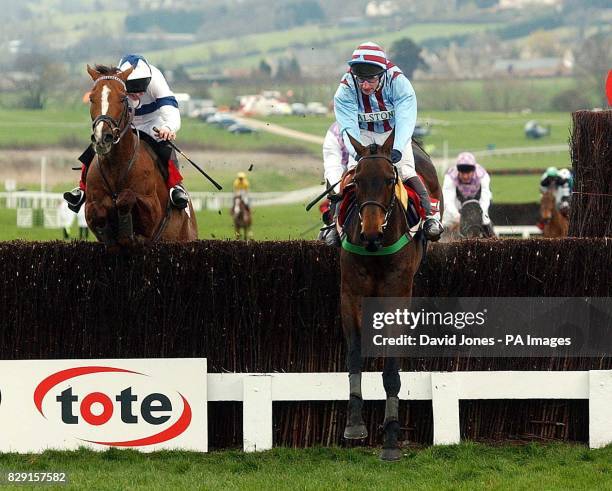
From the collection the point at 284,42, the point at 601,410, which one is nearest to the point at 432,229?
the point at 601,410

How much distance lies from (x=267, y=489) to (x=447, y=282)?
6.32ft

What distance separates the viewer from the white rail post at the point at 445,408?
23.8 feet

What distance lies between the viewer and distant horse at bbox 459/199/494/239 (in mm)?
11492

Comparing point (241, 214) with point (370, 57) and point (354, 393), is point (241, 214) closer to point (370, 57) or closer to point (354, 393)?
point (370, 57)

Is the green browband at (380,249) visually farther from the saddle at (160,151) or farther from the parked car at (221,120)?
the parked car at (221,120)

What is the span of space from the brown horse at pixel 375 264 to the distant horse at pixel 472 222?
4425 mm

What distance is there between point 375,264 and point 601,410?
5.14 feet

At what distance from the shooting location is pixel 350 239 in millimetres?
6984

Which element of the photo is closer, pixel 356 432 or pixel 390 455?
pixel 356 432

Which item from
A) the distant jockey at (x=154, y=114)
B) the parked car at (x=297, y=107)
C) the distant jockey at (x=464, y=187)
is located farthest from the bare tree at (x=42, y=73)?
the distant jockey at (x=154, y=114)

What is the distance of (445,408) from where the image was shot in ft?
23.8

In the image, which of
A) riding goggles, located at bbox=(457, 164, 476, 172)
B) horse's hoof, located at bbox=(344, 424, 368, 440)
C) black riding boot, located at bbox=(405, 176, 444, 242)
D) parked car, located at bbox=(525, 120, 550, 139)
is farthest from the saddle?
parked car, located at bbox=(525, 120, 550, 139)

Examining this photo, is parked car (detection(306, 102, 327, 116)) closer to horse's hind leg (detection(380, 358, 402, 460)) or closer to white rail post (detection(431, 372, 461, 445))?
white rail post (detection(431, 372, 461, 445))

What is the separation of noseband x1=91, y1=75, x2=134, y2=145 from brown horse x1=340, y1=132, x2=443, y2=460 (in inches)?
67.5
